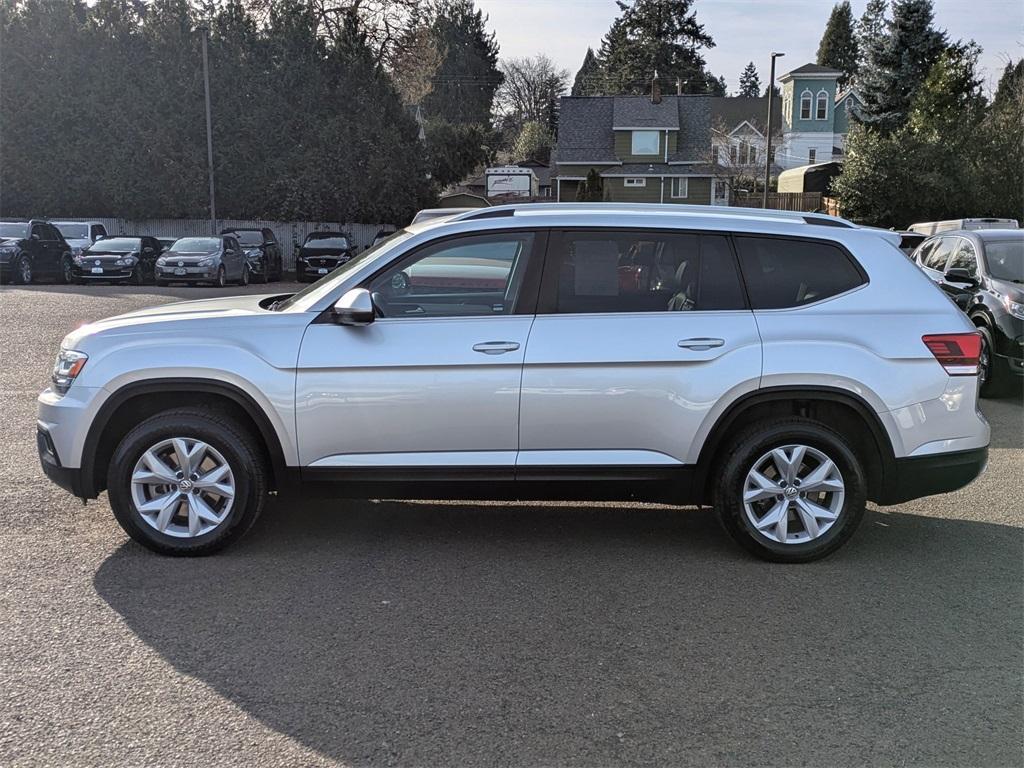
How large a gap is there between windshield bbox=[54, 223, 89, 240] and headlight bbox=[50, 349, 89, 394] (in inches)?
980

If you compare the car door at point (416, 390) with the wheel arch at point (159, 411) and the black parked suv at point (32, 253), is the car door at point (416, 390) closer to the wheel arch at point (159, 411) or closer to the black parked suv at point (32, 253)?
the wheel arch at point (159, 411)

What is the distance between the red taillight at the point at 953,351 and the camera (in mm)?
4711

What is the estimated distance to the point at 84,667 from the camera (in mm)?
3611

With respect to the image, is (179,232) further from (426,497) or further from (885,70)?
(885,70)

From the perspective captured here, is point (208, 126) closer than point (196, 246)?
No

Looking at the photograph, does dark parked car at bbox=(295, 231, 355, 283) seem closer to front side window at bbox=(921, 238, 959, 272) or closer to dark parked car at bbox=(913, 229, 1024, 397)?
front side window at bbox=(921, 238, 959, 272)

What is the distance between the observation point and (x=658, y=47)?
252ft

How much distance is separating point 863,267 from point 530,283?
5.92 ft

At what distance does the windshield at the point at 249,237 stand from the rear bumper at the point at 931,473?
24714 mm

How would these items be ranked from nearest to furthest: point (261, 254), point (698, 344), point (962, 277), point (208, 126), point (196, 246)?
point (698, 344) → point (962, 277) → point (196, 246) → point (261, 254) → point (208, 126)

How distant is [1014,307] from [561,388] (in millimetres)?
6919

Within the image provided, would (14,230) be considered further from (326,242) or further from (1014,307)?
(1014,307)

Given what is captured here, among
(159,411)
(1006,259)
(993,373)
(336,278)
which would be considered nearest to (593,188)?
(1006,259)

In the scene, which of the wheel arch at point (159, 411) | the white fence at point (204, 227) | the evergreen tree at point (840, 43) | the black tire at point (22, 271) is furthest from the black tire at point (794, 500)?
the evergreen tree at point (840, 43)
